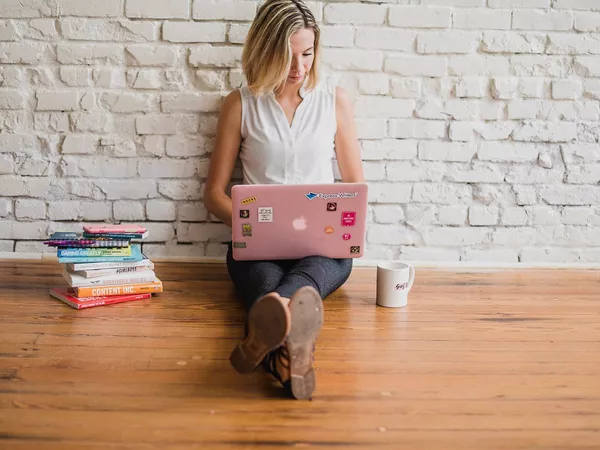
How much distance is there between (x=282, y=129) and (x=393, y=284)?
71 centimetres

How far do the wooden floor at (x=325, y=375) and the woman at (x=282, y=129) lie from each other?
0.57ft

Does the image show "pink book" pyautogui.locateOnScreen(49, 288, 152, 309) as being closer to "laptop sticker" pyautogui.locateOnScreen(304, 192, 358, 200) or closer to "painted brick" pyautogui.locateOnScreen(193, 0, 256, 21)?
"laptop sticker" pyautogui.locateOnScreen(304, 192, 358, 200)

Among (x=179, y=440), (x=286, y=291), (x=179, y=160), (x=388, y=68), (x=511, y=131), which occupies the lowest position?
(x=179, y=440)

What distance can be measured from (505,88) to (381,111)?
0.49 metres

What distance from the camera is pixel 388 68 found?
2.71 metres

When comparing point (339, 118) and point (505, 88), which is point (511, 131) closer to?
point (505, 88)

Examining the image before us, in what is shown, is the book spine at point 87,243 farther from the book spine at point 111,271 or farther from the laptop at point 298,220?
the laptop at point 298,220

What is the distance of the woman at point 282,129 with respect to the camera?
7.51 ft

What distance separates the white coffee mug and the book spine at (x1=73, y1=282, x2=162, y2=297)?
735 mm

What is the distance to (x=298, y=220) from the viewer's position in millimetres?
2160

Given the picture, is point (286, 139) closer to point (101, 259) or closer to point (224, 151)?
point (224, 151)

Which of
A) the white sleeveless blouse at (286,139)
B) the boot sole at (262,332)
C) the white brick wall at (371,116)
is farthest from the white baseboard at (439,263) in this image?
the boot sole at (262,332)

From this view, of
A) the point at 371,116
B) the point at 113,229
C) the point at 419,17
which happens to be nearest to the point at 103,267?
the point at 113,229

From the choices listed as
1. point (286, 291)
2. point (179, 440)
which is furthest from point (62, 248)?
point (179, 440)
